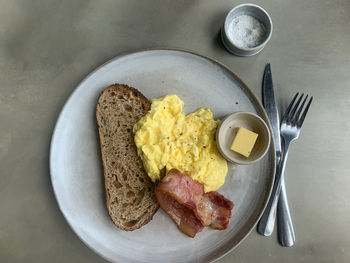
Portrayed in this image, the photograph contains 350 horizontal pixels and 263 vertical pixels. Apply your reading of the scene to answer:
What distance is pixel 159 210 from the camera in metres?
1.92

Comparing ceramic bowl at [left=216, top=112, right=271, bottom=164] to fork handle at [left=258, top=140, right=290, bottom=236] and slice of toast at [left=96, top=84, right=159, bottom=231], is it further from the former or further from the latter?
slice of toast at [left=96, top=84, right=159, bottom=231]

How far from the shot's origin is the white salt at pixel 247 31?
75.2 inches

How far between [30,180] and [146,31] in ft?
4.47

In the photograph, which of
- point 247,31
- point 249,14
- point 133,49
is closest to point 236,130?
point 247,31

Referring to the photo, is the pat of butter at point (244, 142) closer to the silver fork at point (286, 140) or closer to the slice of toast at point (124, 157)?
the silver fork at point (286, 140)

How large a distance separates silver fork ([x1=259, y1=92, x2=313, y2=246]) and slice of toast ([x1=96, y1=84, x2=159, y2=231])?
2.60 ft

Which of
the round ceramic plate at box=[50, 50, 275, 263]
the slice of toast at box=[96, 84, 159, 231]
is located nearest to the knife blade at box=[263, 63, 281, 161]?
the round ceramic plate at box=[50, 50, 275, 263]

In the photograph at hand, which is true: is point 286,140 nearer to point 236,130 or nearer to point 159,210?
point 236,130

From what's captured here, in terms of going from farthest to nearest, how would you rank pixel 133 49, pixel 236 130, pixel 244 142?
pixel 133 49
pixel 236 130
pixel 244 142

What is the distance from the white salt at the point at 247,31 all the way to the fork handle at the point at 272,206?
74cm

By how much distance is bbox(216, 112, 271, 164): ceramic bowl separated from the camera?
174 cm

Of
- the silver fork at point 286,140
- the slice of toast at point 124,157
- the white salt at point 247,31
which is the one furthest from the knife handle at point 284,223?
the white salt at point 247,31

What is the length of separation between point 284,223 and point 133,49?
1668 mm

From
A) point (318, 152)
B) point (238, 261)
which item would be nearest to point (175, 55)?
point (318, 152)
